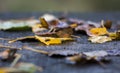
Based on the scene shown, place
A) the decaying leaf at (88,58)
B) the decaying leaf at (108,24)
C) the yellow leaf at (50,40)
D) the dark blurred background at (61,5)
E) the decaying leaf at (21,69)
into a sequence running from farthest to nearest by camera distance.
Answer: the dark blurred background at (61,5)
the decaying leaf at (108,24)
the yellow leaf at (50,40)
the decaying leaf at (88,58)
the decaying leaf at (21,69)

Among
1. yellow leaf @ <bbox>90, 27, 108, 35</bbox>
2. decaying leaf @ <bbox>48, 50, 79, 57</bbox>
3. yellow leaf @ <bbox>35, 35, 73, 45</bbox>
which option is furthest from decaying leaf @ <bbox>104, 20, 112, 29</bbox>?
decaying leaf @ <bbox>48, 50, 79, 57</bbox>

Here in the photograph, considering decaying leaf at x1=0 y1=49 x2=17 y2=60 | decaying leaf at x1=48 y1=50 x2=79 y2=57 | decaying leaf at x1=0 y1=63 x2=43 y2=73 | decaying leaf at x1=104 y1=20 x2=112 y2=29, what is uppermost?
decaying leaf at x1=104 y1=20 x2=112 y2=29

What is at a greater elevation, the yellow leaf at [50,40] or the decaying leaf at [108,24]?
the decaying leaf at [108,24]

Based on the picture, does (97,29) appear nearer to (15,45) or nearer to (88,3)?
(15,45)

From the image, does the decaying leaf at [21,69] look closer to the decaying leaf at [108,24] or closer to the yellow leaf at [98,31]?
the yellow leaf at [98,31]

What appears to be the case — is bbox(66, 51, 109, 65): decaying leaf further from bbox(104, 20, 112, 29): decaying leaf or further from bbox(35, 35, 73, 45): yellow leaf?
bbox(104, 20, 112, 29): decaying leaf

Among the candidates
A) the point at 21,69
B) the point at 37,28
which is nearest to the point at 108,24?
the point at 37,28

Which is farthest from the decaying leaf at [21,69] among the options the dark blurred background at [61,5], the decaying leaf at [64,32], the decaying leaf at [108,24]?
the dark blurred background at [61,5]

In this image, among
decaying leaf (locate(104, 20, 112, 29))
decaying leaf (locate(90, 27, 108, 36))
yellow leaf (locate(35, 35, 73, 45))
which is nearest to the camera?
yellow leaf (locate(35, 35, 73, 45))

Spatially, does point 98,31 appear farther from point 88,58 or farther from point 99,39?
point 88,58
